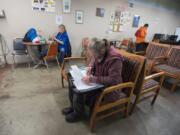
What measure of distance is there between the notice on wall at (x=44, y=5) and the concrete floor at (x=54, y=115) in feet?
6.72

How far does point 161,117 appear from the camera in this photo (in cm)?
204

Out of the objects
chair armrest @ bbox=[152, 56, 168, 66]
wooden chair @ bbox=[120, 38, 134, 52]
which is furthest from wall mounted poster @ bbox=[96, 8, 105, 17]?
chair armrest @ bbox=[152, 56, 168, 66]

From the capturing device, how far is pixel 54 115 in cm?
190

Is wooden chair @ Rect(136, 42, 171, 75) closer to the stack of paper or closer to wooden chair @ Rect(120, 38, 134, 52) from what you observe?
wooden chair @ Rect(120, 38, 134, 52)

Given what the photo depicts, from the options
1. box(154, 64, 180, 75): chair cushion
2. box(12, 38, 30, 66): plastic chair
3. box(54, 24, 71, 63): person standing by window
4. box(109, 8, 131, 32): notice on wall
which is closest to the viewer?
box(154, 64, 180, 75): chair cushion

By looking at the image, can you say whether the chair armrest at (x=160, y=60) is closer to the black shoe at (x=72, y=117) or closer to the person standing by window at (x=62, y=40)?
the black shoe at (x=72, y=117)

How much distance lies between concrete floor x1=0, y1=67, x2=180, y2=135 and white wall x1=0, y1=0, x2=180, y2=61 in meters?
1.61

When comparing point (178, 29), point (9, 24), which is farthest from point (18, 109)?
point (178, 29)

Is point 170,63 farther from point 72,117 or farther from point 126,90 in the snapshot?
point 72,117

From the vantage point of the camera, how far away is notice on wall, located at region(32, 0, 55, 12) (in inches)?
139

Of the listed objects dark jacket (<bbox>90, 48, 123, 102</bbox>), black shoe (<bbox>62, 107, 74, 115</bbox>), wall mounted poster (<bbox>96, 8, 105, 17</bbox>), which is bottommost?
black shoe (<bbox>62, 107, 74, 115</bbox>)

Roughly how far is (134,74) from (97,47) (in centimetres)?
66

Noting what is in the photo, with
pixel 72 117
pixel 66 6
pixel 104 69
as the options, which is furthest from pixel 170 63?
pixel 66 6

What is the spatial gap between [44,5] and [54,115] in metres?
3.02
